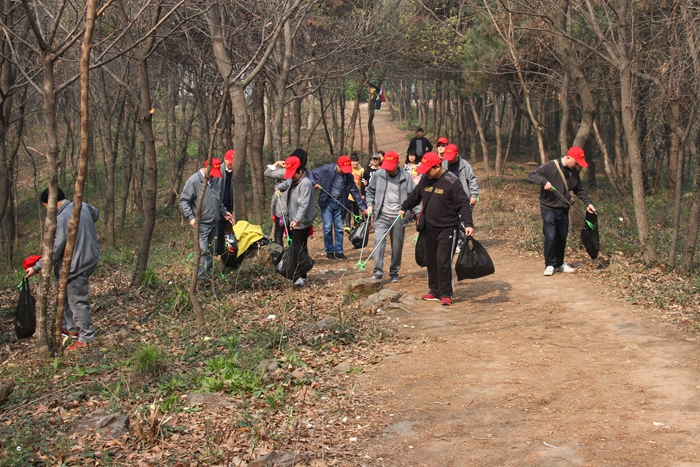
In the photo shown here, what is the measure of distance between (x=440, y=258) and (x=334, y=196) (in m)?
4.38

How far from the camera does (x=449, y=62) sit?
2747 centimetres

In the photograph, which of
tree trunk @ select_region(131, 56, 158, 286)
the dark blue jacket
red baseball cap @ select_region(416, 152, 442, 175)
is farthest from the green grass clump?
the dark blue jacket

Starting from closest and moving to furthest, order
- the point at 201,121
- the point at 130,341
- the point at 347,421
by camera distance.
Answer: the point at 347,421 < the point at 130,341 < the point at 201,121

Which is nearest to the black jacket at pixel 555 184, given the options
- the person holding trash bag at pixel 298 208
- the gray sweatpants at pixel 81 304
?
the person holding trash bag at pixel 298 208

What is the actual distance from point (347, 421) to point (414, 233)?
10.8 m

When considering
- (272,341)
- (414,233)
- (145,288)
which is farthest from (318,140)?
(272,341)

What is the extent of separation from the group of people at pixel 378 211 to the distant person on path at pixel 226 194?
2 cm

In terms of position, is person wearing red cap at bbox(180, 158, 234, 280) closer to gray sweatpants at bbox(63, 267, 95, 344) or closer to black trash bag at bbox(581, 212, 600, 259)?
gray sweatpants at bbox(63, 267, 95, 344)

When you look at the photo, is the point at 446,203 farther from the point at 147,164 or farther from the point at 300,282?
the point at 147,164

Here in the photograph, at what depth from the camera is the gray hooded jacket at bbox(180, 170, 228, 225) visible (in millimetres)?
10273

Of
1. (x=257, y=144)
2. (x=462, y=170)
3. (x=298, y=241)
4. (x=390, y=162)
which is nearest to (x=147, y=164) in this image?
(x=298, y=241)

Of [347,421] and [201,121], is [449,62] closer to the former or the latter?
[201,121]

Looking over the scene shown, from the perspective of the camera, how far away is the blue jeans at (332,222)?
42.7 ft

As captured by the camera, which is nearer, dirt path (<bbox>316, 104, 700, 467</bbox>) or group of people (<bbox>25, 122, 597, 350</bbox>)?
dirt path (<bbox>316, 104, 700, 467</bbox>)
